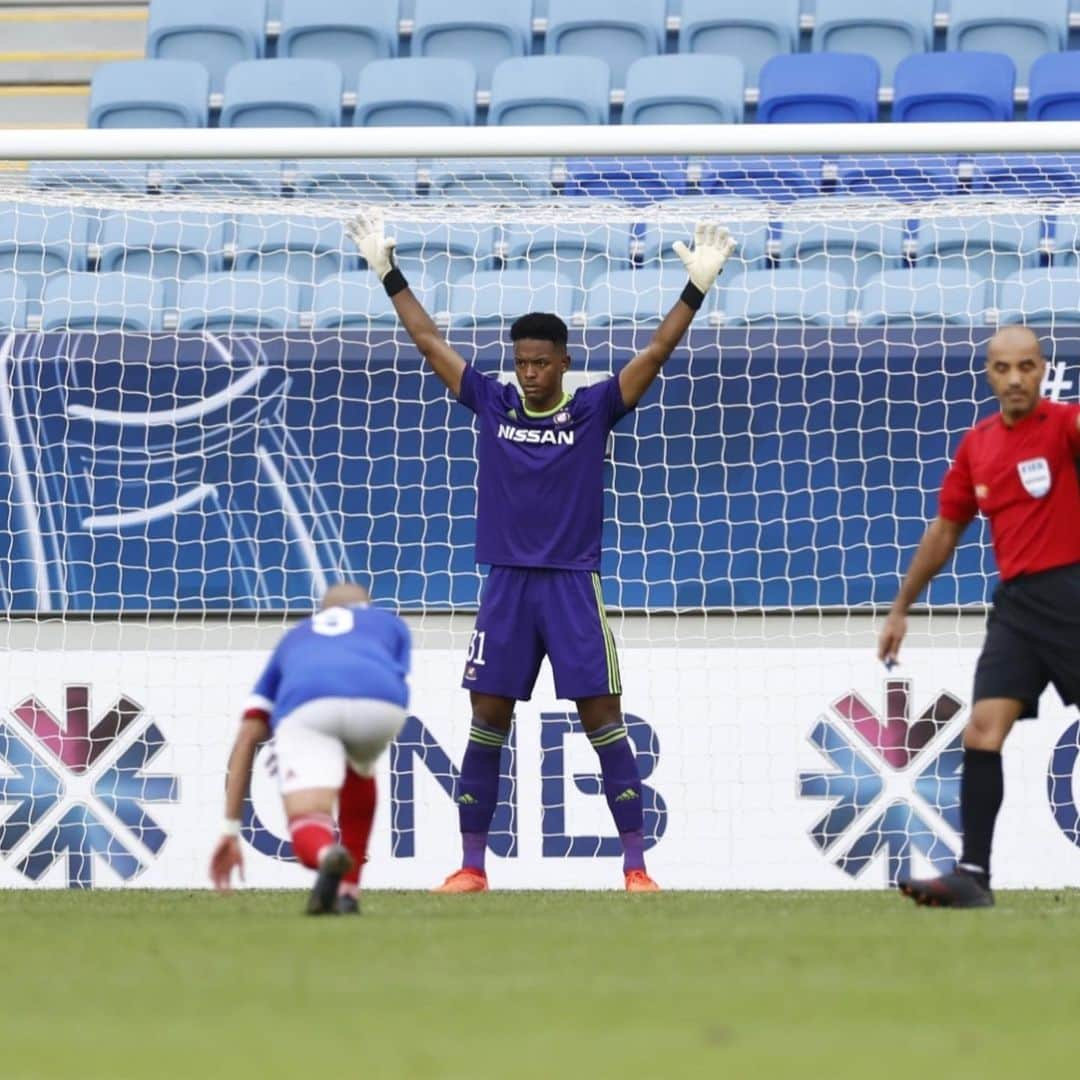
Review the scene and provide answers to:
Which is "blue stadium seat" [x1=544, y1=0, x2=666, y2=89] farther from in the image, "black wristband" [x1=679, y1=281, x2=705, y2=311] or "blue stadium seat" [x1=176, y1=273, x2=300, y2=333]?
"black wristband" [x1=679, y1=281, x2=705, y2=311]

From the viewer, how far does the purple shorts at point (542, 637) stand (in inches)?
302

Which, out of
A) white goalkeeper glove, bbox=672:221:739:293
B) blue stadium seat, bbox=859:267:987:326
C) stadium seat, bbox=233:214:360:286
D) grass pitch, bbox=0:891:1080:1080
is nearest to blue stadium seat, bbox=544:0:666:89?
stadium seat, bbox=233:214:360:286

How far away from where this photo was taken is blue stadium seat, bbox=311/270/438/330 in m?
10.2

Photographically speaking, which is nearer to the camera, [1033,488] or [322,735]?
[322,735]

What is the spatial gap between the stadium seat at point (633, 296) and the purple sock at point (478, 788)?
2.79 m

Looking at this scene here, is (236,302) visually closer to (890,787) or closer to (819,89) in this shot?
(890,787)

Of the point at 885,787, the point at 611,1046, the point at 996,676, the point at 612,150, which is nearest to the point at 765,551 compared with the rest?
the point at 885,787

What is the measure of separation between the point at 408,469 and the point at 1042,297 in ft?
9.83

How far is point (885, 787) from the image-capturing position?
887 centimetres

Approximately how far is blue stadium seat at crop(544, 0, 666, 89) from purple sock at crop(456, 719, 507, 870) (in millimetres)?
7041

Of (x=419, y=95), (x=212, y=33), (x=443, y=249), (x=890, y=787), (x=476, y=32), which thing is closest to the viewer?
(x=890, y=787)

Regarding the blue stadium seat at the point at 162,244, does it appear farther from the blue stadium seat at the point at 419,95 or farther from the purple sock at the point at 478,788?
the purple sock at the point at 478,788

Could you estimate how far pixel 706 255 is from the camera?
25.4 ft

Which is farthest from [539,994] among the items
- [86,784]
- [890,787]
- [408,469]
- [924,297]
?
[924,297]
